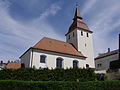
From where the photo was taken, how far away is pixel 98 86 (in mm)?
13766

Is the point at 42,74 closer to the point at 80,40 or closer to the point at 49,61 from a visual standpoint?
the point at 49,61

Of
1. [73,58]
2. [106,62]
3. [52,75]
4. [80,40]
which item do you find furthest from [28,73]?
[106,62]

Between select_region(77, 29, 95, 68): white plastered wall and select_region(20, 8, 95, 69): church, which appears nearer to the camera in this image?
select_region(20, 8, 95, 69): church

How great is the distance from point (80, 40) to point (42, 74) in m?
20.9

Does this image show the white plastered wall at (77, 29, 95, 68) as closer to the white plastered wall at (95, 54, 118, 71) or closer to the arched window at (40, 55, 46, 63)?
the white plastered wall at (95, 54, 118, 71)

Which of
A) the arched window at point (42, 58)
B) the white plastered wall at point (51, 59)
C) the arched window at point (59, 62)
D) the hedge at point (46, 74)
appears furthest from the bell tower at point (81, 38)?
the hedge at point (46, 74)

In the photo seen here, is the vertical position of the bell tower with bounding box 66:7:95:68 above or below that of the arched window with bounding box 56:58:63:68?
above

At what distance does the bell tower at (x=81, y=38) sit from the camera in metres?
36.3

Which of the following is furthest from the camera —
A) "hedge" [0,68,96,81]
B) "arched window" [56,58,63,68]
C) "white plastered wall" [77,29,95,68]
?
"white plastered wall" [77,29,95,68]

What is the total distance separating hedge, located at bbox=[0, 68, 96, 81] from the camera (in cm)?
1717

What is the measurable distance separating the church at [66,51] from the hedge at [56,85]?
13073 millimetres

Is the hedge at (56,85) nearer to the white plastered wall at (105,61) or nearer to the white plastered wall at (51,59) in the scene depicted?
the white plastered wall at (51,59)

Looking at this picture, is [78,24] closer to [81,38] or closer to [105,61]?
[81,38]

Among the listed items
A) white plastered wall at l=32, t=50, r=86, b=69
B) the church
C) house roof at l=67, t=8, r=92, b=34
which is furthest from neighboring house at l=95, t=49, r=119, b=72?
white plastered wall at l=32, t=50, r=86, b=69
